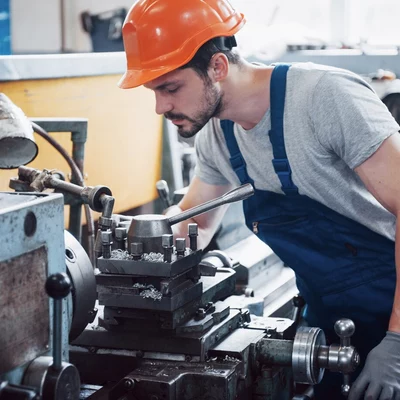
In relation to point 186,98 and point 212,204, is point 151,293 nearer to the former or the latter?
point 212,204

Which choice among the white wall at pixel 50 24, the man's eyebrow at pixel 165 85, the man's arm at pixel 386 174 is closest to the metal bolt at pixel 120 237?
the man's eyebrow at pixel 165 85

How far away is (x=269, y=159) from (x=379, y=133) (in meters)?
0.30

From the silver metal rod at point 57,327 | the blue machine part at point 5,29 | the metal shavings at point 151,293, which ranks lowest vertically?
the metal shavings at point 151,293

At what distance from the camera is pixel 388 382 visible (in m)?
1.29

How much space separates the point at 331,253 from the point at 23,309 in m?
0.86

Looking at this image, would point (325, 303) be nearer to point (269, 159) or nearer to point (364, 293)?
point (364, 293)

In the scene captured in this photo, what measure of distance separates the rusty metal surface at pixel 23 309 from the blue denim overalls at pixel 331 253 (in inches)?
30.6

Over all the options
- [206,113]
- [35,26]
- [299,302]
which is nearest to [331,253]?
[299,302]

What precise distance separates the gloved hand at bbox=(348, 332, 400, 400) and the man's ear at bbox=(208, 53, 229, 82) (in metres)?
0.68

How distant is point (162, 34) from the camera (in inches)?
58.0

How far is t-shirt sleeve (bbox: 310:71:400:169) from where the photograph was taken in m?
1.42

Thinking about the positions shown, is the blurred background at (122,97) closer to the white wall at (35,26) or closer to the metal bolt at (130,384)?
the metal bolt at (130,384)

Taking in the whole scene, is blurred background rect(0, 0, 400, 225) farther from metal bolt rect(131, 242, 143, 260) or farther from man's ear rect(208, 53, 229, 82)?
metal bolt rect(131, 242, 143, 260)

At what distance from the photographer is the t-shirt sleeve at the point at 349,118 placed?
142cm
